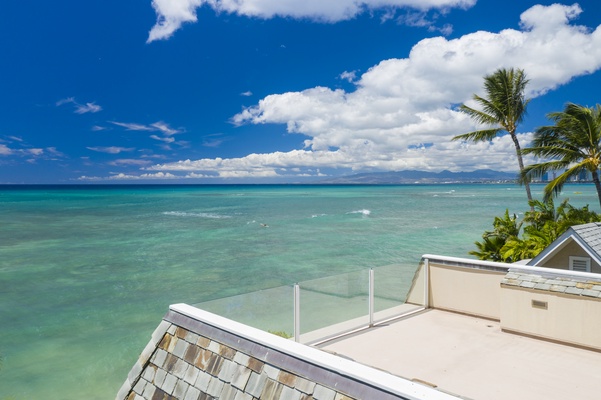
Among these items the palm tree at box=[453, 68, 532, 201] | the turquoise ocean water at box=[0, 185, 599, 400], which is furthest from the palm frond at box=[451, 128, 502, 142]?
the turquoise ocean water at box=[0, 185, 599, 400]

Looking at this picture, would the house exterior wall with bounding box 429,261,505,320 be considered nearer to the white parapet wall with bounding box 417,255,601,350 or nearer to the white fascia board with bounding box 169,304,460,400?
the white parapet wall with bounding box 417,255,601,350

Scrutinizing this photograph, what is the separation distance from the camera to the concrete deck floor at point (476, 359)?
209 inches

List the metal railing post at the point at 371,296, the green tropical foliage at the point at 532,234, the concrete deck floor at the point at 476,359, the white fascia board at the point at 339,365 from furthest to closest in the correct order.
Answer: the green tropical foliage at the point at 532,234, the metal railing post at the point at 371,296, the concrete deck floor at the point at 476,359, the white fascia board at the point at 339,365

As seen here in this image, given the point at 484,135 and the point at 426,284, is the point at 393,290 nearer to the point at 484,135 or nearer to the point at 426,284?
the point at 426,284

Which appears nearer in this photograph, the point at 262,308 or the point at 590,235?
the point at 262,308

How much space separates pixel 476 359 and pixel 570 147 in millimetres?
15708

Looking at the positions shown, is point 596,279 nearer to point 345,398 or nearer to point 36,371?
point 345,398

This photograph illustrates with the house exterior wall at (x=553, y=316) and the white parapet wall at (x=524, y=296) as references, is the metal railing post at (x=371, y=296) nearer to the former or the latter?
the white parapet wall at (x=524, y=296)

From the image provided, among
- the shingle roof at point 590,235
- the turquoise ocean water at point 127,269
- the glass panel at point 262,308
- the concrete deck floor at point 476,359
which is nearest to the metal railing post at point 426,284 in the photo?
the turquoise ocean water at point 127,269

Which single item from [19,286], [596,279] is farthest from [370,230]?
[596,279]

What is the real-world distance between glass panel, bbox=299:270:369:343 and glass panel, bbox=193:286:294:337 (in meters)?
0.23

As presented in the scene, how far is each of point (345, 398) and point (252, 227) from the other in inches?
1597

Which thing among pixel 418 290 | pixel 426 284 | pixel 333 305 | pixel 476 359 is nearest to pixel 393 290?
pixel 418 290

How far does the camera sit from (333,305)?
280 inches
